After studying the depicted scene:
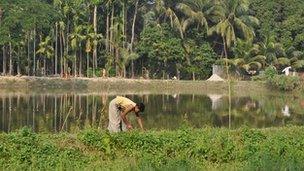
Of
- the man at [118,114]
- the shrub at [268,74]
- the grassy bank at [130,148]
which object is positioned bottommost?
the grassy bank at [130,148]

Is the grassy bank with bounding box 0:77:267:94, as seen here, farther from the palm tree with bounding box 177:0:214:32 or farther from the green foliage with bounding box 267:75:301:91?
the palm tree with bounding box 177:0:214:32

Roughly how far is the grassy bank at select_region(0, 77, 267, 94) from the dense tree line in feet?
10.1

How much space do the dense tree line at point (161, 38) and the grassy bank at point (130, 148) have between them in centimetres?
3136

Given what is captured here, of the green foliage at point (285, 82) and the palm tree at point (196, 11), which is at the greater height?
the palm tree at point (196, 11)

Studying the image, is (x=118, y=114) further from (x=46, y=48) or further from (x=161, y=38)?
(x=46, y=48)

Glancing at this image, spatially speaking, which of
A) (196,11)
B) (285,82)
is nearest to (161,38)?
(196,11)

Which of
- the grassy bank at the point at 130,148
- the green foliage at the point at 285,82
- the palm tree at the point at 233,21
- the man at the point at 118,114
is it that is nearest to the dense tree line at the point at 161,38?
the palm tree at the point at 233,21

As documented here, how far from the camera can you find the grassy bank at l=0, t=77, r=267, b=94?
35.9m

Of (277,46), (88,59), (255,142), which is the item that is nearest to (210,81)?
(277,46)

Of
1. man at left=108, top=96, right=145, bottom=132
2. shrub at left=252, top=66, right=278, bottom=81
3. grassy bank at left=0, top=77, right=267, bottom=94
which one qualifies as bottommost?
man at left=108, top=96, right=145, bottom=132

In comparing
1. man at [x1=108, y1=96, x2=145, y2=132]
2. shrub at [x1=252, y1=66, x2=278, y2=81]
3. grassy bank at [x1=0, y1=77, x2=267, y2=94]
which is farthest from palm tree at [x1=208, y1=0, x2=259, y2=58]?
man at [x1=108, y1=96, x2=145, y2=132]

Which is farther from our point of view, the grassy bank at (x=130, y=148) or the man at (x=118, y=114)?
the man at (x=118, y=114)

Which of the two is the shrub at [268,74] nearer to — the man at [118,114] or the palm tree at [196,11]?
the palm tree at [196,11]

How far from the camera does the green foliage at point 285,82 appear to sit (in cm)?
3769
